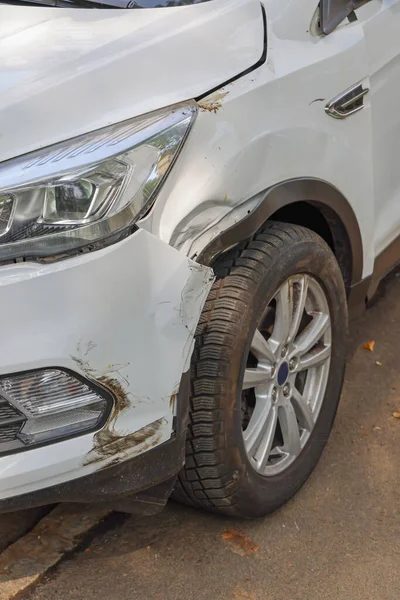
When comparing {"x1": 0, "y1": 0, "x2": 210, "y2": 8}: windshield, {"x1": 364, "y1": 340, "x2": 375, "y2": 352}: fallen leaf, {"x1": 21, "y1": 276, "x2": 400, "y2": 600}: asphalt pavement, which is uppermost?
{"x1": 0, "y1": 0, "x2": 210, "y2": 8}: windshield

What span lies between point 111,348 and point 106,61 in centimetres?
71

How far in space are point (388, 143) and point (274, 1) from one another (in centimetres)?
74

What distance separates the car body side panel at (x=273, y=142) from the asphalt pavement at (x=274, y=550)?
880mm

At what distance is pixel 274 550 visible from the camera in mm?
2422

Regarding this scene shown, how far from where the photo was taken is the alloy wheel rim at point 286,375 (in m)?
2.37

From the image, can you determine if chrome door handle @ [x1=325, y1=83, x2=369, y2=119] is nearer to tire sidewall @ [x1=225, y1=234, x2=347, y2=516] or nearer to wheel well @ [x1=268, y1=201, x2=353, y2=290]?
wheel well @ [x1=268, y1=201, x2=353, y2=290]

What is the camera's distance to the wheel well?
8.15ft

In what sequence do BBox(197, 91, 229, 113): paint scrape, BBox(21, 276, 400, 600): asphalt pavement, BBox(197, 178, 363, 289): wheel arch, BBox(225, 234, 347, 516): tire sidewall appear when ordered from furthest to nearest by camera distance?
BBox(21, 276, 400, 600): asphalt pavement
BBox(225, 234, 347, 516): tire sidewall
BBox(197, 178, 363, 289): wheel arch
BBox(197, 91, 229, 113): paint scrape

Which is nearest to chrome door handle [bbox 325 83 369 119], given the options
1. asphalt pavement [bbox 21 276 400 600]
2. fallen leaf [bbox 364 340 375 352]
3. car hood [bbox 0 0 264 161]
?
car hood [bbox 0 0 264 161]

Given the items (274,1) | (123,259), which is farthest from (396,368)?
(123,259)

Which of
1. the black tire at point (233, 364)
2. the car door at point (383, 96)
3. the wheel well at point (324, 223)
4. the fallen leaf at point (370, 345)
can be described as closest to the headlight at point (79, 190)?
the black tire at point (233, 364)

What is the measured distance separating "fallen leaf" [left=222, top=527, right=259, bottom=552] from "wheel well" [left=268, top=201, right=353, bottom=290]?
0.97m

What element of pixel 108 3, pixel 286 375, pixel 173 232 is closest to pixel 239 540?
pixel 286 375

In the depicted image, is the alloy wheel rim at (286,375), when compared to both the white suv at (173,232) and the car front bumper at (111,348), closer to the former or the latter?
the white suv at (173,232)
